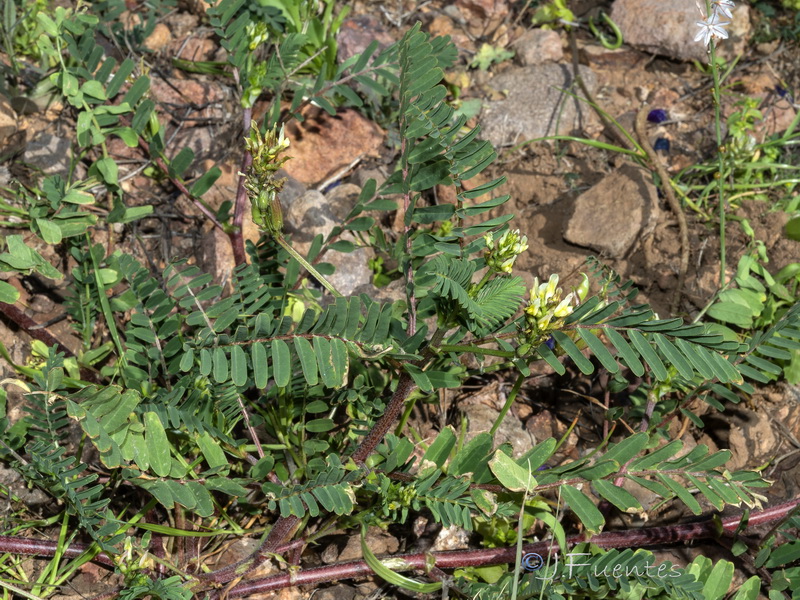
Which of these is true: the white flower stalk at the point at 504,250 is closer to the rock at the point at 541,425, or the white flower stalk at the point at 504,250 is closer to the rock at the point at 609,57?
the rock at the point at 541,425

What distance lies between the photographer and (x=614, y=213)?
11.3 ft

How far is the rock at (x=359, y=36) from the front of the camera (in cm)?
410

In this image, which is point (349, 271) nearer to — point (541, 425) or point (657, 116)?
point (541, 425)

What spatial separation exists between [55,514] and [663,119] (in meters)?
3.43

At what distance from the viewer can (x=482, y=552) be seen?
8.11 feet

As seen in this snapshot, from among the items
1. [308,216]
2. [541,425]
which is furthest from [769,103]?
[308,216]

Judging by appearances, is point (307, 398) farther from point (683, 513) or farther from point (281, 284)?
point (683, 513)

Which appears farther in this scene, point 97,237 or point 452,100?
point 452,100

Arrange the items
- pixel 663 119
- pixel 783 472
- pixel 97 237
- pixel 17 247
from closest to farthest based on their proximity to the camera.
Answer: pixel 17 247 → pixel 783 472 → pixel 97 237 → pixel 663 119

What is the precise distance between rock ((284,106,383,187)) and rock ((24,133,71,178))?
1.01m

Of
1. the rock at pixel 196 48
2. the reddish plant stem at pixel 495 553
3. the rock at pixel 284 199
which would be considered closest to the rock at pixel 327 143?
the rock at pixel 284 199

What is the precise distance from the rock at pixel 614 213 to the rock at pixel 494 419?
85cm

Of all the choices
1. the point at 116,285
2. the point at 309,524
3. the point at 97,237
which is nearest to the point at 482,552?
the point at 309,524

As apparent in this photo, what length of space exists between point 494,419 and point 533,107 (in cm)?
190
